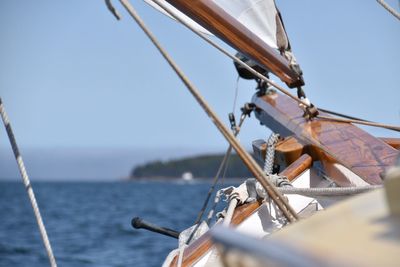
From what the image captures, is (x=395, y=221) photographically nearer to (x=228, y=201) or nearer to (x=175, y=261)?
(x=175, y=261)

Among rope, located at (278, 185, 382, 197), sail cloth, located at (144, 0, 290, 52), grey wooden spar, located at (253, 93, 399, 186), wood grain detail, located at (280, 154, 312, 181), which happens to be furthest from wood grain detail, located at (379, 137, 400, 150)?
rope, located at (278, 185, 382, 197)

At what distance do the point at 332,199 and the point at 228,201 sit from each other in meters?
0.40

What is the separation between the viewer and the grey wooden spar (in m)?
3.21

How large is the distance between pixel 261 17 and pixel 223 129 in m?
2.01

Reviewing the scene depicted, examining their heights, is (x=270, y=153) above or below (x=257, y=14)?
below

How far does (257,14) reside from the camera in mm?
4066

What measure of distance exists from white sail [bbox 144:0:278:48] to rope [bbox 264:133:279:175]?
50 centimetres

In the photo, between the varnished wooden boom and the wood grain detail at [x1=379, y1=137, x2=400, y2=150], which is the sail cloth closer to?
the varnished wooden boom

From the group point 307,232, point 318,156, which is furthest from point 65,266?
point 307,232

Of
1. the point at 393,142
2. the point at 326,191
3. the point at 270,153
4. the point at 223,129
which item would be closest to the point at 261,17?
the point at 270,153

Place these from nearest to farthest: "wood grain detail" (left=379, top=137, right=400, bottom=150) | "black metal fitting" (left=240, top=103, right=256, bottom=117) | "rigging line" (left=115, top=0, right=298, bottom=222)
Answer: "rigging line" (left=115, top=0, right=298, bottom=222) < "wood grain detail" (left=379, top=137, right=400, bottom=150) < "black metal fitting" (left=240, top=103, right=256, bottom=117)

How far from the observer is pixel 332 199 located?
114 inches

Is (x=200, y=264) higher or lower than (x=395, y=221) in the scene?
lower

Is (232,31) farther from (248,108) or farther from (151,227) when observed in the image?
(248,108)
